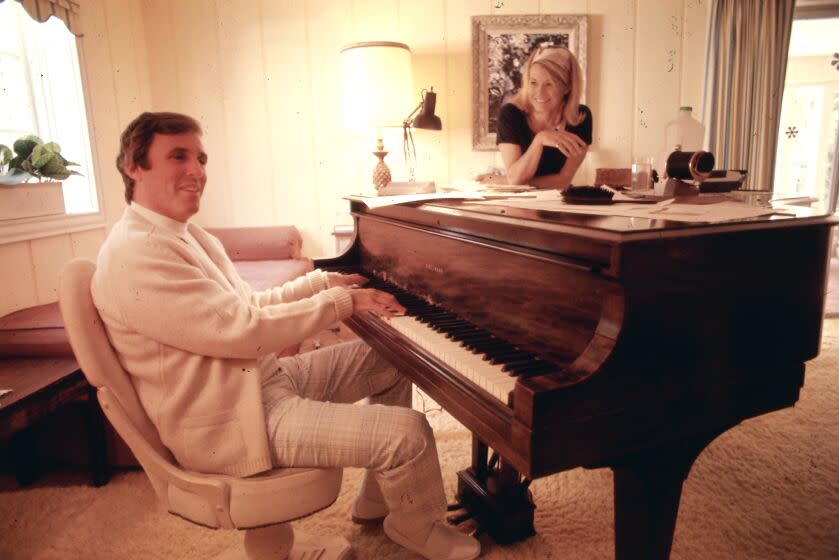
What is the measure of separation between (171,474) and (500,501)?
96cm

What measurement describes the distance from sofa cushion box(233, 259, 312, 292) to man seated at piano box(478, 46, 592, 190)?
1356 millimetres

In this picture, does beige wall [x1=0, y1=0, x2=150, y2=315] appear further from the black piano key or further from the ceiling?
the ceiling

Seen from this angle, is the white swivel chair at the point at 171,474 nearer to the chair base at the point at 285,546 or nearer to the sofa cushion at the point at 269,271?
the chair base at the point at 285,546

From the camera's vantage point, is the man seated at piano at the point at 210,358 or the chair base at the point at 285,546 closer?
the man seated at piano at the point at 210,358

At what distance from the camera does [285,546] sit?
1408 millimetres

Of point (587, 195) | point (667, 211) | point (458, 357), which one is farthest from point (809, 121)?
point (458, 357)

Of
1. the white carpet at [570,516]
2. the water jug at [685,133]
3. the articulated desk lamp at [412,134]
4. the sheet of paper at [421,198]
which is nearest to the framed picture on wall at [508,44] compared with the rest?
the articulated desk lamp at [412,134]

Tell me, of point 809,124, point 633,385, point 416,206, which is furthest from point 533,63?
point 809,124

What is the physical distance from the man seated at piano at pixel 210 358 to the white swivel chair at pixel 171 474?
26mm

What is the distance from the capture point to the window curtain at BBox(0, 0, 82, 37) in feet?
8.72

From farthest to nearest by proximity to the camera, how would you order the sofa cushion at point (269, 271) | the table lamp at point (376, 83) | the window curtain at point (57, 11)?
the table lamp at point (376, 83)
the sofa cushion at point (269, 271)
the window curtain at point (57, 11)

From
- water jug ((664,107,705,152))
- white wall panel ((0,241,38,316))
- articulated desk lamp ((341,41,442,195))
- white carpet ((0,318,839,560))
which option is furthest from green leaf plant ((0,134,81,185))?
water jug ((664,107,705,152))

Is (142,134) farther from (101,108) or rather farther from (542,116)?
(101,108)

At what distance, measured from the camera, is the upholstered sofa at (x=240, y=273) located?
77.4 inches
